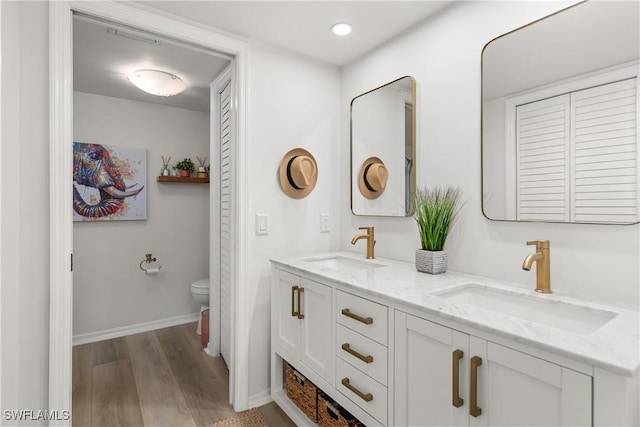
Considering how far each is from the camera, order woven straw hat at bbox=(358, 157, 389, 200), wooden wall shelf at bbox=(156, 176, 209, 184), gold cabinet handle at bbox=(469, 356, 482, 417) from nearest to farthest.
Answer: gold cabinet handle at bbox=(469, 356, 482, 417), woven straw hat at bbox=(358, 157, 389, 200), wooden wall shelf at bbox=(156, 176, 209, 184)

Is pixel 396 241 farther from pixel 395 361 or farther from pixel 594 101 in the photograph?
pixel 594 101

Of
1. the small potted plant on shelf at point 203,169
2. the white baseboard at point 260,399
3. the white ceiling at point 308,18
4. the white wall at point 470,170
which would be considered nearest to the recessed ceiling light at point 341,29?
the white ceiling at point 308,18

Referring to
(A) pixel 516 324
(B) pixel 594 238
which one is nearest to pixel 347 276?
(A) pixel 516 324

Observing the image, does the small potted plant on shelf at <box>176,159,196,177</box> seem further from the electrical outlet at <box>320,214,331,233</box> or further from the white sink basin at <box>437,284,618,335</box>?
the white sink basin at <box>437,284,618,335</box>

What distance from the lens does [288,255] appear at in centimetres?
226

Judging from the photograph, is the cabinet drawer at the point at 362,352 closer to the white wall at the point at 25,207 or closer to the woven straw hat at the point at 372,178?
the woven straw hat at the point at 372,178

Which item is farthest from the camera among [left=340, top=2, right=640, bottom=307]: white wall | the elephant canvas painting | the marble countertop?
the elephant canvas painting

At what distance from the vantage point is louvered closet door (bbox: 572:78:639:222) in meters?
1.14

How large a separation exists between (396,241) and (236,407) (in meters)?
1.40

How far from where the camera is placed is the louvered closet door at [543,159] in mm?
1303

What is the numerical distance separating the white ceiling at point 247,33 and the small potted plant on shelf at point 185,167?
90cm

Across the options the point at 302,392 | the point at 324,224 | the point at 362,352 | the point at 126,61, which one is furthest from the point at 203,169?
the point at 362,352

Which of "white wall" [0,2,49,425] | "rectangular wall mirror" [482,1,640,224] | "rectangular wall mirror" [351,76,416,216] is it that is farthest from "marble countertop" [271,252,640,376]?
"white wall" [0,2,49,425]

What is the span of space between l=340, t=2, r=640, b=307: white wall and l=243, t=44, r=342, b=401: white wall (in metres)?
0.41
